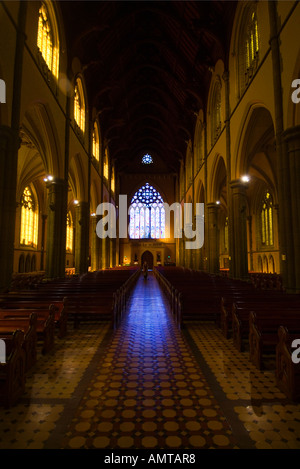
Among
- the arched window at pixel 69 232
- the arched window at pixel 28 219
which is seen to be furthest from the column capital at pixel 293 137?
the arched window at pixel 69 232

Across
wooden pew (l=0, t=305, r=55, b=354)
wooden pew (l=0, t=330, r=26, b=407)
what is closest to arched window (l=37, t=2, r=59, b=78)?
wooden pew (l=0, t=305, r=55, b=354)

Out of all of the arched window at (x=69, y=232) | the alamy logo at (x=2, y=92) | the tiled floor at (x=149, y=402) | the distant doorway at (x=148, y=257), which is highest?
the alamy logo at (x=2, y=92)

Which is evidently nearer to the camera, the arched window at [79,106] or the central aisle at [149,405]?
the central aisle at [149,405]

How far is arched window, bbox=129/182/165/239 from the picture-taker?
121ft

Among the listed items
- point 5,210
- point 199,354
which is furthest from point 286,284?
point 5,210

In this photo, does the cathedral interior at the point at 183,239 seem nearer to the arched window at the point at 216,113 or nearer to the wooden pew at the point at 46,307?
the wooden pew at the point at 46,307

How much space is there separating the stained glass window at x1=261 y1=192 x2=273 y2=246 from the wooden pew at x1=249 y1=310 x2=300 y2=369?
68.0 ft

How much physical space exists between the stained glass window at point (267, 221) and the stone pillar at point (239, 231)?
12.0 m

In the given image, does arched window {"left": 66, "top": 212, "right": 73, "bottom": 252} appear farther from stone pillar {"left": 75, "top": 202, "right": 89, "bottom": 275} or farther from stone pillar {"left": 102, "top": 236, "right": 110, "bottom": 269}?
stone pillar {"left": 75, "top": 202, "right": 89, "bottom": 275}

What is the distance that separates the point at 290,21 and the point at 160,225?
29.9m

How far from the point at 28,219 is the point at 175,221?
18.7m

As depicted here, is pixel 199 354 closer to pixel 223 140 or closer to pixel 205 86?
pixel 223 140

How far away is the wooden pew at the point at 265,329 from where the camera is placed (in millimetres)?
4320

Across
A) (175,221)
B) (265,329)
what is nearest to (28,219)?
(175,221)
